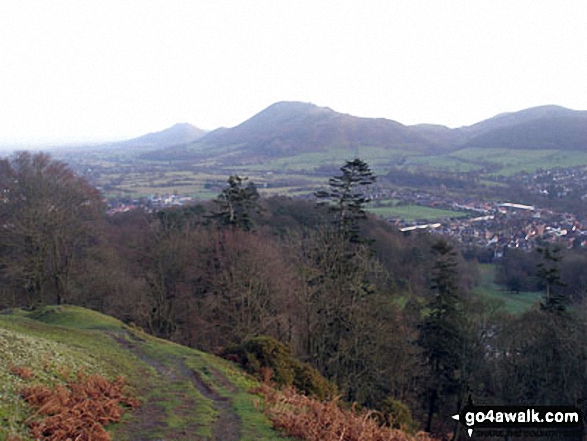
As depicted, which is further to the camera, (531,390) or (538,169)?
(538,169)

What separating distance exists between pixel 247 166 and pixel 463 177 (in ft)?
214

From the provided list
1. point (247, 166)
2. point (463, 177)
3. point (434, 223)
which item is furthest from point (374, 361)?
point (247, 166)

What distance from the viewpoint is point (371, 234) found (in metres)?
40.5

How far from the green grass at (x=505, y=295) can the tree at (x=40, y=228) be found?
1030 inches

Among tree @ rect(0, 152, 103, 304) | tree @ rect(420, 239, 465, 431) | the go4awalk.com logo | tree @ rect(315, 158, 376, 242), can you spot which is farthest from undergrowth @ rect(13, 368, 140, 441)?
tree @ rect(0, 152, 103, 304)

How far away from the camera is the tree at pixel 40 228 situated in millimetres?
24219

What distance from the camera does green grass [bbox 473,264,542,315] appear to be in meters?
31.7

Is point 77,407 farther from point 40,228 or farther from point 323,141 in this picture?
point 323,141

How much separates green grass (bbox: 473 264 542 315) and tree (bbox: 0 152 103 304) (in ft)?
85.9

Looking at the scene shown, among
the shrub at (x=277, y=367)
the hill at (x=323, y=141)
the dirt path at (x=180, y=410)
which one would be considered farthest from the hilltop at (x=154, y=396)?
the hill at (x=323, y=141)

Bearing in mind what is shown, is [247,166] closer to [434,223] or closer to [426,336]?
[434,223]

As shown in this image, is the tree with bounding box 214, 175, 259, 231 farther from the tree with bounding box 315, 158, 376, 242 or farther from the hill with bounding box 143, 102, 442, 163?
the hill with bounding box 143, 102, 442, 163

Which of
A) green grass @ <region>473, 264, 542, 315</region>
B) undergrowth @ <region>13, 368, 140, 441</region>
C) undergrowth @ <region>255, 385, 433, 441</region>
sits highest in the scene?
undergrowth @ <region>13, 368, 140, 441</region>

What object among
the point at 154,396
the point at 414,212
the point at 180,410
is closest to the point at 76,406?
the point at 180,410
